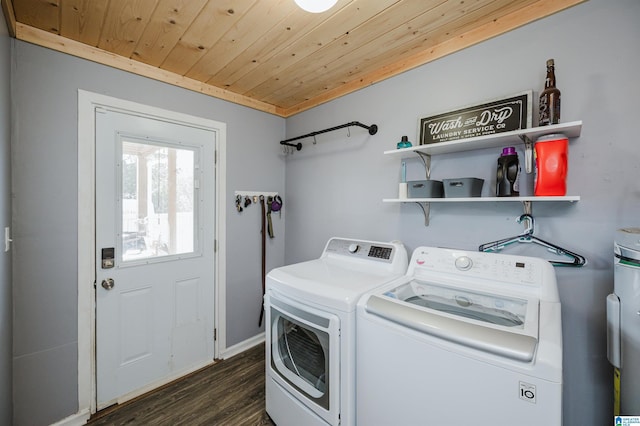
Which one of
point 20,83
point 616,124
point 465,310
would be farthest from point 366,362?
point 20,83

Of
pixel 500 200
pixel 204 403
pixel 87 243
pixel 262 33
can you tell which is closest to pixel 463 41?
pixel 500 200

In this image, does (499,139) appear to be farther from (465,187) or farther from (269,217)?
(269,217)

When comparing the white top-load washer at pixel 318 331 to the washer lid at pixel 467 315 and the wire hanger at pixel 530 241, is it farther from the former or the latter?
the wire hanger at pixel 530 241

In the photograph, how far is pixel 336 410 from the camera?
4.45 feet

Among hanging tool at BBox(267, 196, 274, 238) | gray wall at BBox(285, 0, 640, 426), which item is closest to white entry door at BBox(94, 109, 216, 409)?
hanging tool at BBox(267, 196, 274, 238)

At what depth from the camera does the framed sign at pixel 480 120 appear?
4.75 ft

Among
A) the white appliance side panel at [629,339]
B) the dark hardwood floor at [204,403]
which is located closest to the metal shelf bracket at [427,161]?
the white appliance side panel at [629,339]

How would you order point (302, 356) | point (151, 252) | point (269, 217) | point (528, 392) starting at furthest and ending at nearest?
point (269, 217) → point (151, 252) → point (302, 356) → point (528, 392)

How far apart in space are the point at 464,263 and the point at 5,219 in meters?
2.45

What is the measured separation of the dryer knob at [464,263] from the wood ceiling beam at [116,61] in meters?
2.26

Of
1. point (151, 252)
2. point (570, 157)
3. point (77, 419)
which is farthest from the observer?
point (151, 252)

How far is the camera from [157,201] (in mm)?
2088

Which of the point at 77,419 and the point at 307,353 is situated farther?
the point at 77,419

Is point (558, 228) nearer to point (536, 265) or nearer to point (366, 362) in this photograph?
point (536, 265)
